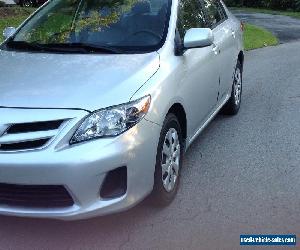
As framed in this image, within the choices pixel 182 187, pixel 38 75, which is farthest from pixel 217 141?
pixel 38 75

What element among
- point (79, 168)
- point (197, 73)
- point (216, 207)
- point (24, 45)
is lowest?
point (216, 207)

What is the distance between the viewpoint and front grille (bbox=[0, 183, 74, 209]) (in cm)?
327

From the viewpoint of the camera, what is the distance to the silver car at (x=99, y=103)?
323 cm

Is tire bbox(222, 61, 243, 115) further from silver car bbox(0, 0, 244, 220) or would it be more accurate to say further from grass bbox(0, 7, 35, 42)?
grass bbox(0, 7, 35, 42)

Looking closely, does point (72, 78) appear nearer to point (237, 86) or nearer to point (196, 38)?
point (196, 38)

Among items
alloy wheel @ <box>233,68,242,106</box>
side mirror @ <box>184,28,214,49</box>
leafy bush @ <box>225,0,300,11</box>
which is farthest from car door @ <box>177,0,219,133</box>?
leafy bush @ <box>225,0,300,11</box>

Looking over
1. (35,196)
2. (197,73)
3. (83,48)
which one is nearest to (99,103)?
(35,196)

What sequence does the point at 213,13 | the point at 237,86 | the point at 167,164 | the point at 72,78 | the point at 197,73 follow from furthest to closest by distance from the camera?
the point at 237,86
the point at 213,13
the point at 197,73
the point at 167,164
the point at 72,78

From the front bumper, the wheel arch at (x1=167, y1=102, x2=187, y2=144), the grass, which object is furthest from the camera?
the grass

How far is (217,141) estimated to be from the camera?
5.62 m

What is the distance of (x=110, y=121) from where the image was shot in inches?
133

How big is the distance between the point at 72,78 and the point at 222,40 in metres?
2.40

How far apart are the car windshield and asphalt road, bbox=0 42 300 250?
1345mm

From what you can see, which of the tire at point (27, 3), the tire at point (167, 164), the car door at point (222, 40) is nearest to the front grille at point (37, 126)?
the tire at point (167, 164)
